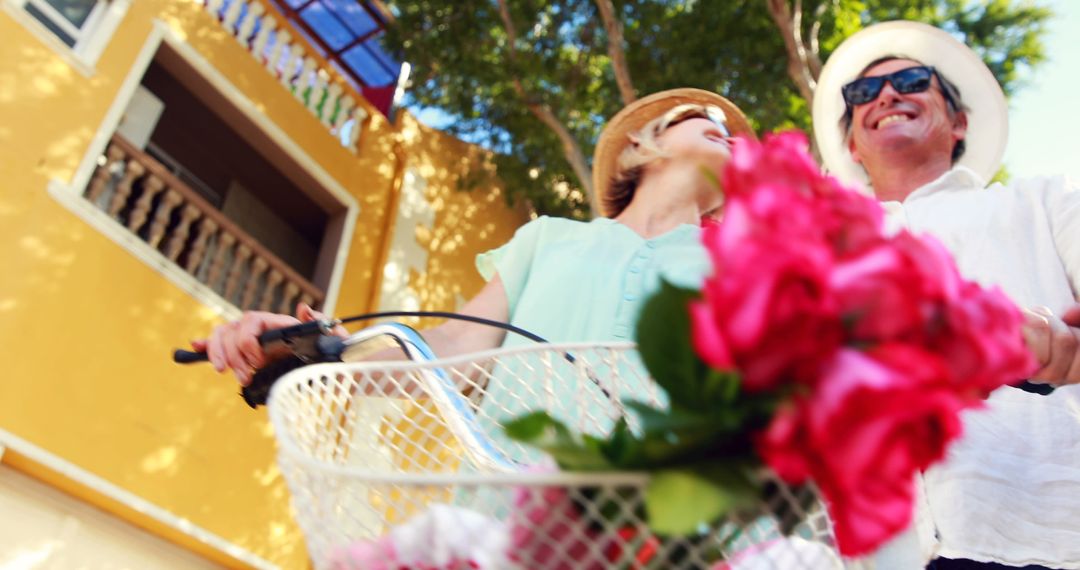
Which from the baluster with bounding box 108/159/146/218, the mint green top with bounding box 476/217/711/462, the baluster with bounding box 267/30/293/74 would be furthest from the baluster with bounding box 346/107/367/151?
the mint green top with bounding box 476/217/711/462

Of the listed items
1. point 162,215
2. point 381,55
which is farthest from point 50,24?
point 381,55

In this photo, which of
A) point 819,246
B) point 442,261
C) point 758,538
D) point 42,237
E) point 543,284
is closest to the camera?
point 819,246

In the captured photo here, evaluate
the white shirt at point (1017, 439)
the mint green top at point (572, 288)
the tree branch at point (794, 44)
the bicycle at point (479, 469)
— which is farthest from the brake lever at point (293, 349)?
the tree branch at point (794, 44)

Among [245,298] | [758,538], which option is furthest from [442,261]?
[758,538]

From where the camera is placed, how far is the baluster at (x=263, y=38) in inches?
320

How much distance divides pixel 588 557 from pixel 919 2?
966 centimetres

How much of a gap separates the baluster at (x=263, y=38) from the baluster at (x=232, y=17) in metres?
0.21

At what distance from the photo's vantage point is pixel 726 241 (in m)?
0.62

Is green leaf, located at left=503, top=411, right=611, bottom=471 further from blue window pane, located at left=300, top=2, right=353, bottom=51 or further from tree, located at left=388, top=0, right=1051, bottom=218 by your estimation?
blue window pane, located at left=300, top=2, right=353, bottom=51

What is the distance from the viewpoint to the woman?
61.3 inches

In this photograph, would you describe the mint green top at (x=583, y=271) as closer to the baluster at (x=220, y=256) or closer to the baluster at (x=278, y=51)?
the baluster at (x=220, y=256)

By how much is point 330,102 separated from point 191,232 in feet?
6.48

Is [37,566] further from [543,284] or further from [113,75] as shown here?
[543,284]

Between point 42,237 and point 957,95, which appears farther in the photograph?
point 42,237
